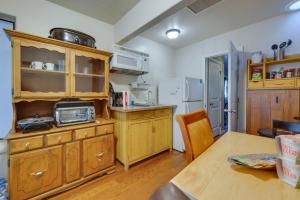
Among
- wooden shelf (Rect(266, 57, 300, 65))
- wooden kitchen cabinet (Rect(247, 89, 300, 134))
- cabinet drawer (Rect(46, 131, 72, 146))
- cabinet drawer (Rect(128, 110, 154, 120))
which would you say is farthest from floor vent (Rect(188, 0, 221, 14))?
cabinet drawer (Rect(46, 131, 72, 146))

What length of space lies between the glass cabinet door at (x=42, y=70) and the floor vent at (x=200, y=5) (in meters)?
1.87

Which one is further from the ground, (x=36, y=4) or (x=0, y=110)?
(x=36, y=4)

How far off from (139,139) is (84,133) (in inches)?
33.3

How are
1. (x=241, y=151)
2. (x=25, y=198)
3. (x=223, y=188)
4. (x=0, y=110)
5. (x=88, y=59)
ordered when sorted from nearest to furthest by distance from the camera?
(x=223, y=188) → (x=241, y=151) → (x=25, y=198) → (x=0, y=110) → (x=88, y=59)

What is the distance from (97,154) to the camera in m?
1.96

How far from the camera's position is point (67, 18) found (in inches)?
84.2

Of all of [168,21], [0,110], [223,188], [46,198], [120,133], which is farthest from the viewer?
[168,21]

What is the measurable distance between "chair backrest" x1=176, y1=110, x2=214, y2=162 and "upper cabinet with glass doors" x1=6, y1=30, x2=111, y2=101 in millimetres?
1506

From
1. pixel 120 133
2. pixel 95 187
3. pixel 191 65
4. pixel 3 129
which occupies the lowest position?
pixel 95 187

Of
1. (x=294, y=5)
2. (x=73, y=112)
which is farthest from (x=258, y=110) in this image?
(x=73, y=112)

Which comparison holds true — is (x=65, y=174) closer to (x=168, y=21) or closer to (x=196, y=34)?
(x=168, y=21)

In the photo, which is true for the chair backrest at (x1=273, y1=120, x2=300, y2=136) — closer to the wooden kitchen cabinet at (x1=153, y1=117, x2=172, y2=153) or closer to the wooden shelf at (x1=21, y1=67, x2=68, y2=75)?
the wooden kitchen cabinet at (x1=153, y1=117, x2=172, y2=153)

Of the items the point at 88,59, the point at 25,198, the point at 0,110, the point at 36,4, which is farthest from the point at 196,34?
the point at 25,198

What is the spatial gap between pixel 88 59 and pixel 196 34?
229 cm
